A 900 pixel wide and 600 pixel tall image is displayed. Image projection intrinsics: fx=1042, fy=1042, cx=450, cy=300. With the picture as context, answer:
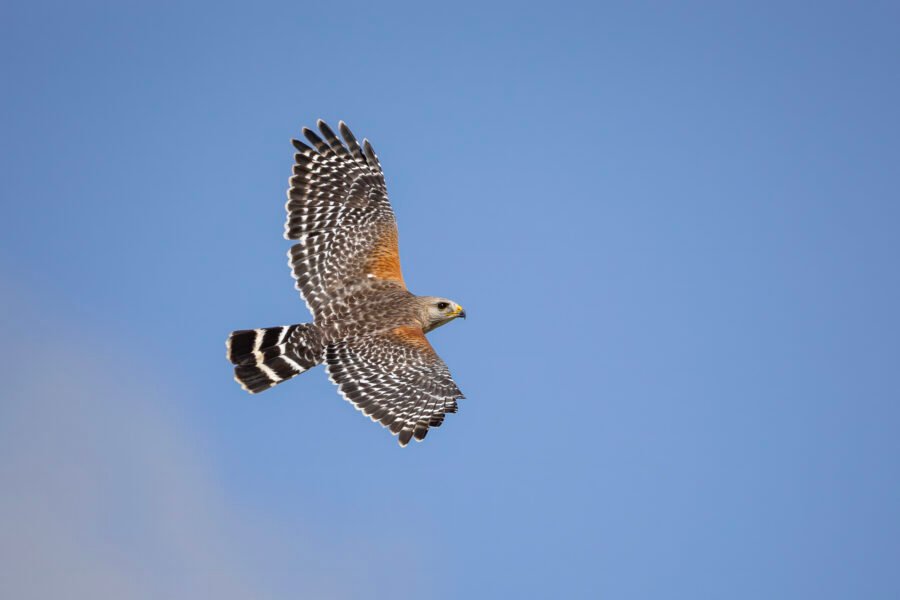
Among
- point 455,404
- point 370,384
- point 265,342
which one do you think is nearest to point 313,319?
point 265,342

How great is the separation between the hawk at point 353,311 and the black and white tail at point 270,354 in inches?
0.7

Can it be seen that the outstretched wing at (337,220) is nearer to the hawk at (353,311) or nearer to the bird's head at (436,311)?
the hawk at (353,311)

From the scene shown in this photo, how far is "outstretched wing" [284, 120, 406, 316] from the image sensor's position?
20.4 metres

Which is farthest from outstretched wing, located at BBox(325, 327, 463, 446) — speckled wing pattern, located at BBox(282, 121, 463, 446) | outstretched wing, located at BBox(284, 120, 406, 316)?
outstretched wing, located at BBox(284, 120, 406, 316)

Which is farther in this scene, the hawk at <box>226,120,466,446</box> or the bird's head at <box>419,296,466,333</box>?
the bird's head at <box>419,296,466,333</box>

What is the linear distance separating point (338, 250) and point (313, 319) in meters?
1.67

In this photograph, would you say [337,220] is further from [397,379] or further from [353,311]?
[397,379]

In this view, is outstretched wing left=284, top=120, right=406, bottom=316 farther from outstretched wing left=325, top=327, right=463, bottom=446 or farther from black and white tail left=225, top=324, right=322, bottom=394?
outstretched wing left=325, top=327, right=463, bottom=446

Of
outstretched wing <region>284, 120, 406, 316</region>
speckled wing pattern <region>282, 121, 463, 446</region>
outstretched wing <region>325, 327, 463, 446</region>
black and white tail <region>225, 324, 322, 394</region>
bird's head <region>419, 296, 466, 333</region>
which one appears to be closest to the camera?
outstretched wing <region>325, 327, 463, 446</region>

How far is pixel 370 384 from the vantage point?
18.1 m

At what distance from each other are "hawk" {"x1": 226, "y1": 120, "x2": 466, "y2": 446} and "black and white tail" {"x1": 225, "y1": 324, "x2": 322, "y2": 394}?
2 cm

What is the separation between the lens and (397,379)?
1812 cm

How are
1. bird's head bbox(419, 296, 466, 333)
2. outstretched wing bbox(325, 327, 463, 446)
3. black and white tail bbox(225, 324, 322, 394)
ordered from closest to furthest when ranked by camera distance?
outstretched wing bbox(325, 327, 463, 446), black and white tail bbox(225, 324, 322, 394), bird's head bbox(419, 296, 466, 333)

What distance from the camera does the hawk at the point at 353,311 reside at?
1789cm
